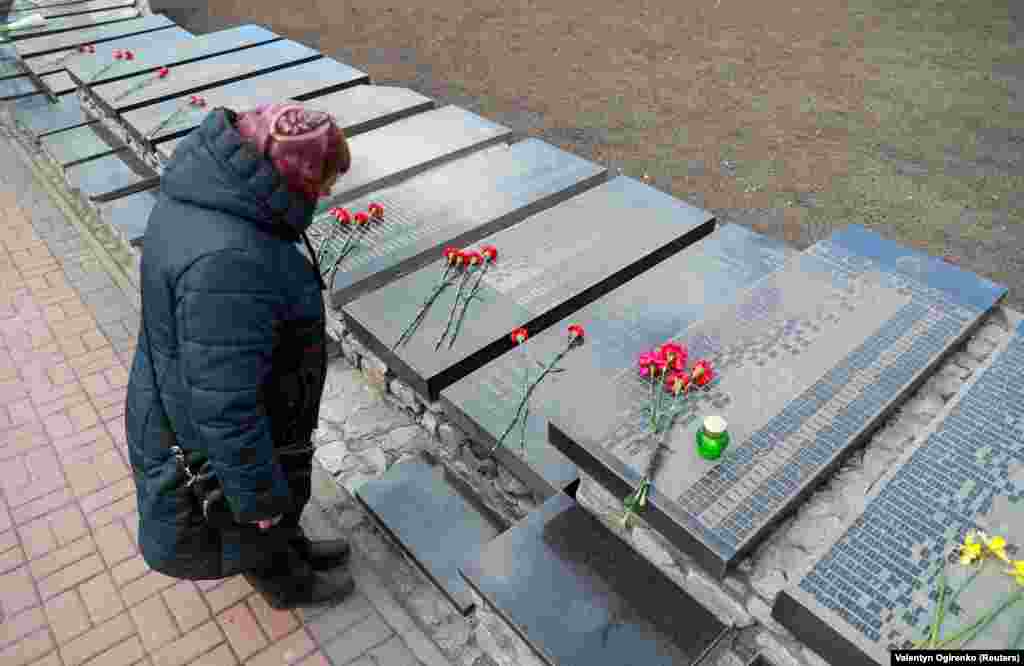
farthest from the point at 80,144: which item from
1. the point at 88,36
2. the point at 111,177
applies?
the point at 88,36

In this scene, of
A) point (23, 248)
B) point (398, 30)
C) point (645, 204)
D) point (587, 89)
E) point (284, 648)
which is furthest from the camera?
point (398, 30)

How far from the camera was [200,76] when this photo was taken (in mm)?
7270

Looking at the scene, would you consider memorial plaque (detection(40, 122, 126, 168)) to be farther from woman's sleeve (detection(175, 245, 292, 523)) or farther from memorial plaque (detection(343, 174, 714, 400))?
woman's sleeve (detection(175, 245, 292, 523))

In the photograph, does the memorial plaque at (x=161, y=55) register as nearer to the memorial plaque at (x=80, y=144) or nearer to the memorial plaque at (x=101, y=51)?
the memorial plaque at (x=101, y=51)

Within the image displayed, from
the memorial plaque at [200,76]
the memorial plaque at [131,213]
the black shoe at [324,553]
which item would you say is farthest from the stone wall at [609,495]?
the memorial plaque at [200,76]

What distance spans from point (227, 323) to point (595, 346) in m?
2.16

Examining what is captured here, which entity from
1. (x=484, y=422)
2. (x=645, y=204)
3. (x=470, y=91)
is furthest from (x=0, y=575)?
(x=470, y=91)

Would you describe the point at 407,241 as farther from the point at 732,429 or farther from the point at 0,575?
the point at 0,575

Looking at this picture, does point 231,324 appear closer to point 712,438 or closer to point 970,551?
point 712,438

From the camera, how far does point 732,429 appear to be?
9.93 feet

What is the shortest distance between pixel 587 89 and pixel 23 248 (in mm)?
6276

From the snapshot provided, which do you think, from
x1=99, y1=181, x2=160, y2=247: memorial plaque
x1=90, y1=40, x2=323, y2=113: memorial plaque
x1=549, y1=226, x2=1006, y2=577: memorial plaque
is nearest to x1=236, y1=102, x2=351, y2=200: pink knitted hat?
x1=549, y1=226, x2=1006, y2=577: memorial plaque

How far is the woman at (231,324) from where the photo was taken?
2.15 meters

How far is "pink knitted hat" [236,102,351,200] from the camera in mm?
2137
